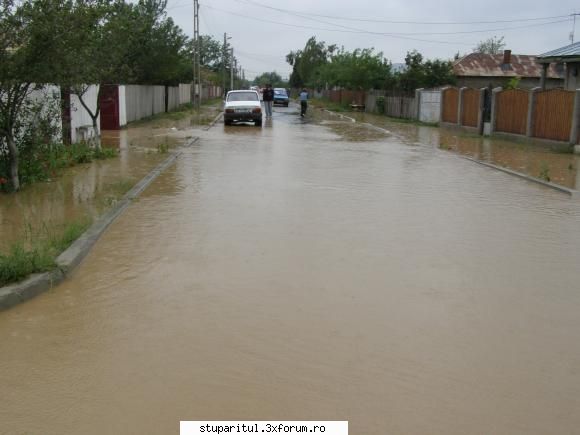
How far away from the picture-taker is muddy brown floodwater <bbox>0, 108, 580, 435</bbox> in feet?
13.2

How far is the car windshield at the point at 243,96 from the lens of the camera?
1196 inches

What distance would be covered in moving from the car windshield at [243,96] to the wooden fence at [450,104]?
9.36 metres

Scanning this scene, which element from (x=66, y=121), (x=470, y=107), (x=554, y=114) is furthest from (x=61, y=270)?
(x=470, y=107)

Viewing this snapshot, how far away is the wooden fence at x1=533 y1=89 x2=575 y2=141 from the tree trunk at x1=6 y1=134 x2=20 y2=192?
54.7 feet

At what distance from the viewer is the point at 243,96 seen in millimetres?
30672

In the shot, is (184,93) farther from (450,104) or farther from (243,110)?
(450,104)

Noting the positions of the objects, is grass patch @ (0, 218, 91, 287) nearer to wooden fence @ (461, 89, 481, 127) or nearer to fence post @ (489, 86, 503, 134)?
fence post @ (489, 86, 503, 134)

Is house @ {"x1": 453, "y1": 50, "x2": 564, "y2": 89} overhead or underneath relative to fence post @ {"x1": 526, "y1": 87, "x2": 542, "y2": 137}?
overhead

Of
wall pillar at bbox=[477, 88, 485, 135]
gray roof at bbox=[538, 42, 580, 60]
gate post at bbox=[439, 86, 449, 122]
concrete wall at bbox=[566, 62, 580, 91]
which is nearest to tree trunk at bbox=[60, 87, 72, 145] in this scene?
wall pillar at bbox=[477, 88, 485, 135]

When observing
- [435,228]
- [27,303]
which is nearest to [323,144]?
[435,228]

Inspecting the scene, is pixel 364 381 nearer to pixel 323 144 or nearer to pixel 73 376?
pixel 73 376

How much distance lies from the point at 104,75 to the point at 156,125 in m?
12.6

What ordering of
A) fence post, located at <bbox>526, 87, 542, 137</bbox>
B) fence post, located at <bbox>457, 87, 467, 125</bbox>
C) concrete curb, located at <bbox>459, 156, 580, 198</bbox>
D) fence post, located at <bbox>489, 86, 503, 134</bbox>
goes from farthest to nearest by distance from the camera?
fence post, located at <bbox>457, 87, 467, 125</bbox> < fence post, located at <bbox>489, 86, 503, 134</bbox> < fence post, located at <bbox>526, 87, 542, 137</bbox> < concrete curb, located at <bbox>459, 156, 580, 198</bbox>

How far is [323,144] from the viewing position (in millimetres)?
21578
